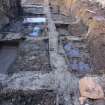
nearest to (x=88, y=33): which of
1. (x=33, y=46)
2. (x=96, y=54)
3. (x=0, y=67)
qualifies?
(x=96, y=54)

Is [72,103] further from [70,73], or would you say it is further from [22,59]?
[22,59]

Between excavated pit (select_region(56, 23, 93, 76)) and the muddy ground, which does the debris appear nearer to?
the muddy ground

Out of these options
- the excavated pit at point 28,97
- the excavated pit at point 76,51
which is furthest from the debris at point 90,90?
the excavated pit at point 76,51

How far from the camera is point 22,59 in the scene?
961 cm

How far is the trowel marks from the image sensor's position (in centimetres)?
914

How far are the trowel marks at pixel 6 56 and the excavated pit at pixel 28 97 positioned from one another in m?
2.50

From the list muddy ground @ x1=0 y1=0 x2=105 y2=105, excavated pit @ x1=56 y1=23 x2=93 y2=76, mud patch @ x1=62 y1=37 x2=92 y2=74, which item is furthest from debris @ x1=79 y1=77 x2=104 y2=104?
mud patch @ x1=62 y1=37 x2=92 y2=74

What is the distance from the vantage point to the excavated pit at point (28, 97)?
20.7ft

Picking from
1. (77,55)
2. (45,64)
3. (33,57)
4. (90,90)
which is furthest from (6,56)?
(90,90)

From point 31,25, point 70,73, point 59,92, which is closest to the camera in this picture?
point 59,92

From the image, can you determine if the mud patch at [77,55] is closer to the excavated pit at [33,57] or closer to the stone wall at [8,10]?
the excavated pit at [33,57]

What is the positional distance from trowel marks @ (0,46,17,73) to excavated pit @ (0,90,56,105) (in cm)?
250

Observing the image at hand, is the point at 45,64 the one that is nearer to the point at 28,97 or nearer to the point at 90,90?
the point at 28,97

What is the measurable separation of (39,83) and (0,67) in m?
2.86
